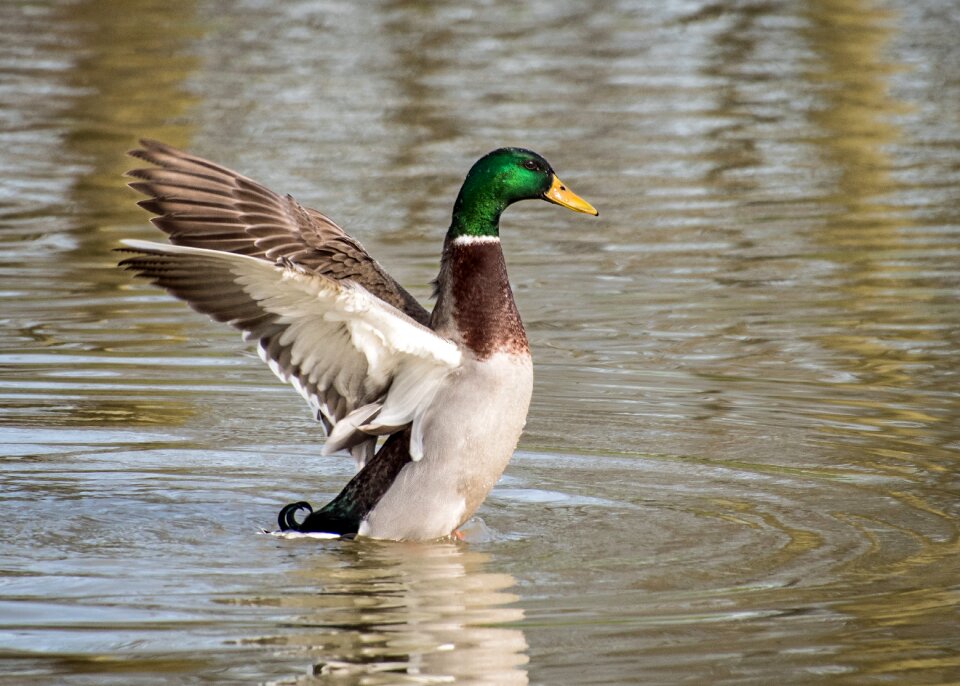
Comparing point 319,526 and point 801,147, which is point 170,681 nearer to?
point 319,526

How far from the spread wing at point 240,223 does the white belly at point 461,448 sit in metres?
0.52

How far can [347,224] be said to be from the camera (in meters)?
14.1

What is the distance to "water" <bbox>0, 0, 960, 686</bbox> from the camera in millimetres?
6344

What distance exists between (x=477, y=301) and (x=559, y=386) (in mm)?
2706

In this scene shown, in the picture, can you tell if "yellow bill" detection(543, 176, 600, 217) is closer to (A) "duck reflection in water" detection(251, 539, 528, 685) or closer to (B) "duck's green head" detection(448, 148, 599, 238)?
(B) "duck's green head" detection(448, 148, 599, 238)

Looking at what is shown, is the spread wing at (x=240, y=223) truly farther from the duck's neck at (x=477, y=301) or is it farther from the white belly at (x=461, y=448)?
the white belly at (x=461, y=448)

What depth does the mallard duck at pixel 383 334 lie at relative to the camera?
23.4 ft

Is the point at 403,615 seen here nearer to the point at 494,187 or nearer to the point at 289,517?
the point at 289,517

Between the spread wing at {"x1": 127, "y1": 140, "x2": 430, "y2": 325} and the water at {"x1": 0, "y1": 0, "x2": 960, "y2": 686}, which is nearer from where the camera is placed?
the water at {"x1": 0, "y1": 0, "x2": 960, "y2": 686}

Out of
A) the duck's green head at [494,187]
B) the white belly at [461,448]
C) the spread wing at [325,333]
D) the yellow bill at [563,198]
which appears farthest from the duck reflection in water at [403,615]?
the yellow bill at [563,198]

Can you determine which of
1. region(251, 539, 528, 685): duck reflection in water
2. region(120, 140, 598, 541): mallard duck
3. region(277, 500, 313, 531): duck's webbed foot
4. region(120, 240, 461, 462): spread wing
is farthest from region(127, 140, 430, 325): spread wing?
region(251, 539, 528, 685): duck reflection in water

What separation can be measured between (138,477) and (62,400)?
144cm

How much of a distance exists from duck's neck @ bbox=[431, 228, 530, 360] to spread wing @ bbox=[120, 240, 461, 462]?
0.12 metres

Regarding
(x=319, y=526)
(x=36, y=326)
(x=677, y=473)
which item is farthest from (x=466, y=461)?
(x=36, y=326)
